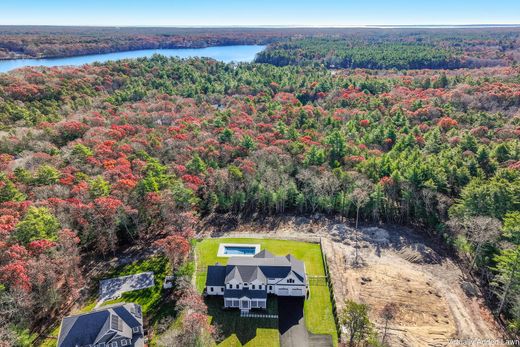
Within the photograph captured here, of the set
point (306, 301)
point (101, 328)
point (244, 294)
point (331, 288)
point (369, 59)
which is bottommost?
point (306, 301)

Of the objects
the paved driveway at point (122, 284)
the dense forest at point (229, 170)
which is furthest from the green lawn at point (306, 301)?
the paved driveway at point (122, 284)

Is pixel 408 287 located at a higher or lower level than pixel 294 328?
lower

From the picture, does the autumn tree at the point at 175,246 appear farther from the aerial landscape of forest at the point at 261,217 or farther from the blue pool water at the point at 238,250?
the blue pool water at the point at 238,250

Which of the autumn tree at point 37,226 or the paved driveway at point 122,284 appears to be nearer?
the autumn tree at point 37,226

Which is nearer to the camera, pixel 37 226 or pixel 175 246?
pixel 37 226

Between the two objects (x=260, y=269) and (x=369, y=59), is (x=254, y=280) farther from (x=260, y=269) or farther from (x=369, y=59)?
(x=369, y=59)

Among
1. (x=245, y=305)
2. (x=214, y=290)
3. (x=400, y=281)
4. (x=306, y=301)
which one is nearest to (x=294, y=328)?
(x=306, y=301)

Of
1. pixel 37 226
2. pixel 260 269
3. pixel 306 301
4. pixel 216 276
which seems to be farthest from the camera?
pixel 306 301
